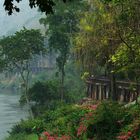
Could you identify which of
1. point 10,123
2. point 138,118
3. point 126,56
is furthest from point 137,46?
point 10,123

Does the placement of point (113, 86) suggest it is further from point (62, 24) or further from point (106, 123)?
point (62, 24)

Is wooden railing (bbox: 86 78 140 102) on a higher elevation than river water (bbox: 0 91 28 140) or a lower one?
higher

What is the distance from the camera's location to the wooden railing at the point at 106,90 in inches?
1357

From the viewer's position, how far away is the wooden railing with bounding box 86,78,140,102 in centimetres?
3446

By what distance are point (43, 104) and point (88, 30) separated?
958 inches

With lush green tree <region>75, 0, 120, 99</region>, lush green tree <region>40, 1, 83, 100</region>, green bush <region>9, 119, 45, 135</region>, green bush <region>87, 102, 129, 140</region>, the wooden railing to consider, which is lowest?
green bush <region>9, 119, 45, 135</region>

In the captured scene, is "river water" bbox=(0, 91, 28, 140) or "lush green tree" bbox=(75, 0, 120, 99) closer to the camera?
"lush green tree" bbox=(75, 0, 120, 99)

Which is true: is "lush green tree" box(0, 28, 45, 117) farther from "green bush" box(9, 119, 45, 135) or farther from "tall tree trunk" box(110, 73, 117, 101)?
"tall tree trunk" box(110, 73, 117, 101)

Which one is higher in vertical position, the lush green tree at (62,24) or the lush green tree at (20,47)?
the lush green tree at (62,24)

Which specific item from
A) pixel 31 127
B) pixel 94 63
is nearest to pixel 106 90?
pixel 94 63

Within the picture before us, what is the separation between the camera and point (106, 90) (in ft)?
127

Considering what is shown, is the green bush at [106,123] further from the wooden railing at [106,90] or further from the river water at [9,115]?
the river water at [9,115]

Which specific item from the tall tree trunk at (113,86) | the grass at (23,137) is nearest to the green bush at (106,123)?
the tall tree trunk at (113,86)

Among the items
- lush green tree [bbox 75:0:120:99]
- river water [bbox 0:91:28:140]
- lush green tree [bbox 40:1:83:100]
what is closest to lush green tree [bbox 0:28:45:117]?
lush green tree [bbox 40:1:83:100]
